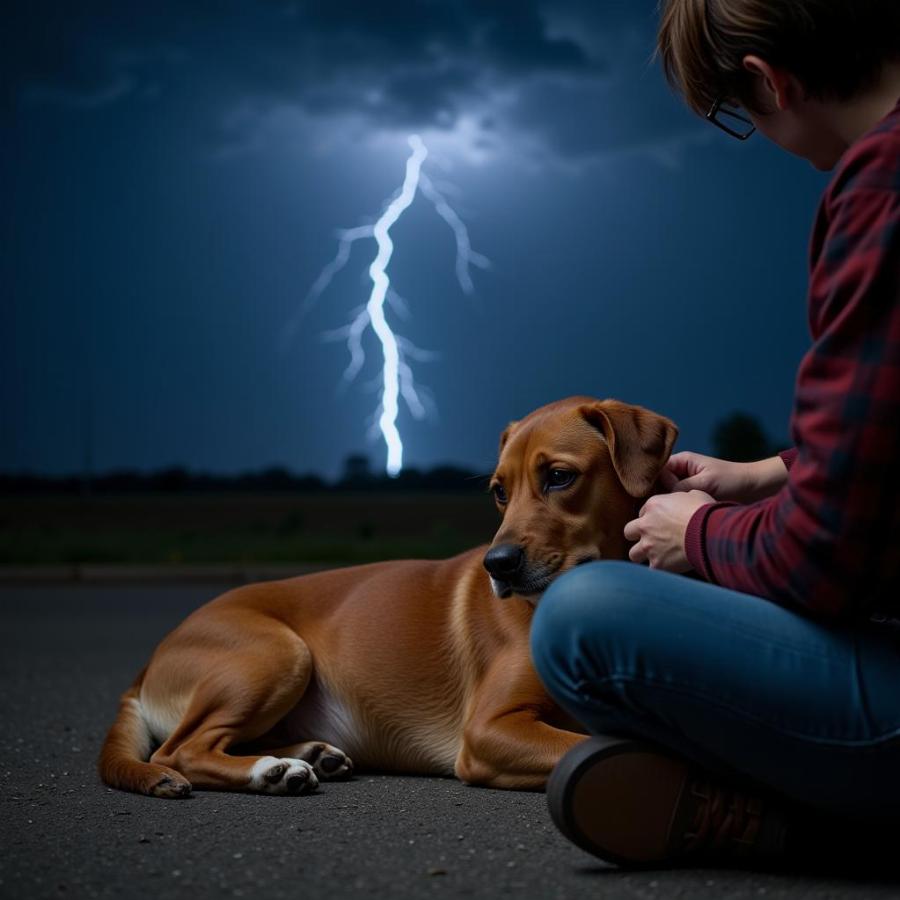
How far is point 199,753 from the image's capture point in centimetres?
365

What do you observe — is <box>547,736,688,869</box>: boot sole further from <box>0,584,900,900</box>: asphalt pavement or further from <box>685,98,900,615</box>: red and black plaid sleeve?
<box>685,98,900,615</box>: red and black plaid sleeve

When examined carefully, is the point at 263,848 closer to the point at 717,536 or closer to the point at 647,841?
the point at 647,841

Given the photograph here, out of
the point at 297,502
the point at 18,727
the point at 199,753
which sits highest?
the point at 199,753

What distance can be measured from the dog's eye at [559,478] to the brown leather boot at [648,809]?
1.22 m

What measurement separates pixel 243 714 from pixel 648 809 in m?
1.75

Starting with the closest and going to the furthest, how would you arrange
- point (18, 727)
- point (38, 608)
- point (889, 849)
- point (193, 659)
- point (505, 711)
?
point (889, 849), point (505, 711), point (193, 659), point (18, 727), point (38, 608)

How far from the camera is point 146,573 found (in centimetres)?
1341

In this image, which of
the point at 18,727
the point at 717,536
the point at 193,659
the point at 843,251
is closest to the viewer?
the point at 843,251

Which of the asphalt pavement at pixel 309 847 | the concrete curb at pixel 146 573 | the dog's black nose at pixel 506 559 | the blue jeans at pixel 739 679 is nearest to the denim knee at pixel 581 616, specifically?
the blue jeans at pixel 739 679

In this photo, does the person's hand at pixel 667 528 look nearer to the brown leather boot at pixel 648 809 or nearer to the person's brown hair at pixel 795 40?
the brown leather boot at pixel 648 809

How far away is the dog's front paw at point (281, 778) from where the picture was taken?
11.5 ft

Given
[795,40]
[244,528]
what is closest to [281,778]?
[795,40]

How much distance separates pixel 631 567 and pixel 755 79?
97 cm

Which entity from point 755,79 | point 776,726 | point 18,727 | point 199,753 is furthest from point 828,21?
point 18,727
